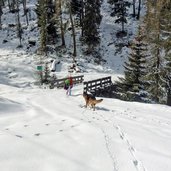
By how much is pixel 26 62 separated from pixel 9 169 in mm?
42667

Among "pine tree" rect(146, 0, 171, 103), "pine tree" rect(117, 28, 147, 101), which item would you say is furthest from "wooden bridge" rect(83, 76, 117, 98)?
"pine tree" rect(146, 0, 171, 103)

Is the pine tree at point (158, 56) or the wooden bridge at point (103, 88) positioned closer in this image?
the pine tree at point (158, 56)

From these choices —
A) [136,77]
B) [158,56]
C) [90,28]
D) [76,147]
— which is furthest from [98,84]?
[76,147]

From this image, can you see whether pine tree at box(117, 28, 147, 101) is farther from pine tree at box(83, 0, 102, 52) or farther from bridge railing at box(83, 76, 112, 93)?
pine tree at box(83, 0, 102, 52)

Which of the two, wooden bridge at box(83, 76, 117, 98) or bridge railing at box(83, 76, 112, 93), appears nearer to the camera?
bridge railing at box(83, 76, 112, 93)

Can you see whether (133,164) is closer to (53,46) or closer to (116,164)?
(116,164)

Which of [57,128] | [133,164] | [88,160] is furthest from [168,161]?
[57,128]

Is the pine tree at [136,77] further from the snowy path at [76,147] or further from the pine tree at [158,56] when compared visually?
the snowy path at [76,147]

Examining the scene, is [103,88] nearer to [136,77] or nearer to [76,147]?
[136,77]

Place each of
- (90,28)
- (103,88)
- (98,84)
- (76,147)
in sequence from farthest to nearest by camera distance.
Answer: (90,28), (103,88), (98,84), (76,147)

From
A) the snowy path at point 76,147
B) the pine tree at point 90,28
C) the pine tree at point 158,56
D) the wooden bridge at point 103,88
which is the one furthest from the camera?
the pine tree at point 90,28

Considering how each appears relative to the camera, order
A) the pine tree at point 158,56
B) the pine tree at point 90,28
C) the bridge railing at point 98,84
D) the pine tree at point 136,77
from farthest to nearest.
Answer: the pine tree at point 90,28
the pine tree at point 136,77
the pine tree at point 158,56
the bridge railing at point 98,84

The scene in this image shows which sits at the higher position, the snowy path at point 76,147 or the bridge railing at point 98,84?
the snowy path at point 76,147

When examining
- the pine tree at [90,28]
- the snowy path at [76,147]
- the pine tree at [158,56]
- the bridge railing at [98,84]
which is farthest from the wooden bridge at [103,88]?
the pine tree at [90,28]
